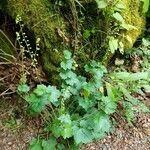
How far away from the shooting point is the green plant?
8.27 ft

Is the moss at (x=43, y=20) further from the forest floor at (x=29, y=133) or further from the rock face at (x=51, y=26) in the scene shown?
the forest floor at (x=29, y=133)

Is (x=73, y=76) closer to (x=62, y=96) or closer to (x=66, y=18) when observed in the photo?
(x=62, y=96)

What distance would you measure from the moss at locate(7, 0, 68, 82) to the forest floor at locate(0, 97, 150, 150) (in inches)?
Answer: 20.7

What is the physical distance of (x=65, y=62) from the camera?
105 inches

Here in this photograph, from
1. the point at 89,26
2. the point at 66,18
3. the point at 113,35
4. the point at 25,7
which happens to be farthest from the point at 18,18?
the point at 113,35

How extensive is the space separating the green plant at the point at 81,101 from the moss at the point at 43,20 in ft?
0.68

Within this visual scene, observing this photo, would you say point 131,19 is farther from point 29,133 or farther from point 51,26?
point 29,133

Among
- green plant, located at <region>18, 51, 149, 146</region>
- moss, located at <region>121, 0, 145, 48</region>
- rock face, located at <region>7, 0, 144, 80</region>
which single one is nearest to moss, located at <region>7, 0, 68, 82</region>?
rock face, located at <region>7, 0, 144, 80</region>

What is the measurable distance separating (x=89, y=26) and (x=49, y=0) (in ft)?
1.20

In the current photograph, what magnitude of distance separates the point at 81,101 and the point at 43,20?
67 centimetres

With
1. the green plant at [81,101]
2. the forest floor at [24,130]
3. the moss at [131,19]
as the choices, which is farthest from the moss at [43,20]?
the moss at [131,19]

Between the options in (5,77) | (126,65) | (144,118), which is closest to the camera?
(5,77)

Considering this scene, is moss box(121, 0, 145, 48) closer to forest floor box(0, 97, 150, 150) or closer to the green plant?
the green plant

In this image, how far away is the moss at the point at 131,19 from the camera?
2.99m
